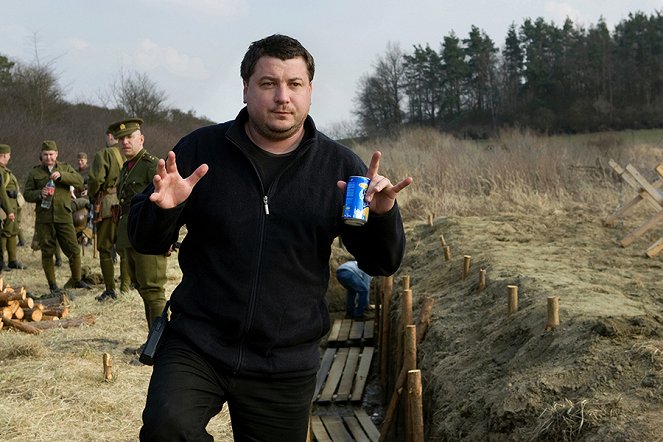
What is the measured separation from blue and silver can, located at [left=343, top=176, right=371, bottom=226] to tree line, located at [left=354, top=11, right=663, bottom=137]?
47.3 meters

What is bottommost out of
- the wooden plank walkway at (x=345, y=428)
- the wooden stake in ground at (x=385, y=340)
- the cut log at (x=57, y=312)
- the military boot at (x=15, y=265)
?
the wooden plank walkway at (x=345, y=428)

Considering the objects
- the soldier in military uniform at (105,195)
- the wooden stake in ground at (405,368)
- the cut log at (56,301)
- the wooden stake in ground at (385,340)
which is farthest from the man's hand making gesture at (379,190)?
the cut log at (56,301)

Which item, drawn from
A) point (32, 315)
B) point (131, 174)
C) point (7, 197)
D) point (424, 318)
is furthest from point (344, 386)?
point (7, 197)

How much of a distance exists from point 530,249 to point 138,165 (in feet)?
17.1

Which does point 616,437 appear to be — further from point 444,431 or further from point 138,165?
point 138,165

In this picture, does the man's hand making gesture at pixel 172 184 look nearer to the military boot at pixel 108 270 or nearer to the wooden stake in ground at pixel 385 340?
the wooden stake in ground at pixel 385 340

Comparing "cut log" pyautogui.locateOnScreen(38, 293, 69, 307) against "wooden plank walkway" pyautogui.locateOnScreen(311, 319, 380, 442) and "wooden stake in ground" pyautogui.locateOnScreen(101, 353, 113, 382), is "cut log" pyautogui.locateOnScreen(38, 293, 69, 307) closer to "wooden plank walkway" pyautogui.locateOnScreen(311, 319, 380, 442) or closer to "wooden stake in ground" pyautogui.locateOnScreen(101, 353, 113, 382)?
"wooden plank walkway" pyautogui.locateOnScreen(311, 319, 380, 442)

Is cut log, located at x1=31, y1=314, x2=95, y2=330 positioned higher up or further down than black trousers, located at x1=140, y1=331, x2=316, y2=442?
further down

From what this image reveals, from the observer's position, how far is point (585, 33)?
55.0 meters

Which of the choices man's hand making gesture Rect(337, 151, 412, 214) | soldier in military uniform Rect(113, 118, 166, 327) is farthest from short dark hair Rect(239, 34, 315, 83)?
soldier in military uniform Rect(113, 118, 166, 327)

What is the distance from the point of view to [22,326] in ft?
28.2

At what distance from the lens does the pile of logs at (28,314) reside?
8.69 metres

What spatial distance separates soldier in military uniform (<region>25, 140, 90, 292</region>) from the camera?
10812 mm

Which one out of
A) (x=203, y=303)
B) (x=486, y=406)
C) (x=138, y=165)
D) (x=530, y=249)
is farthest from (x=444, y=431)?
(x=530, y=249)
